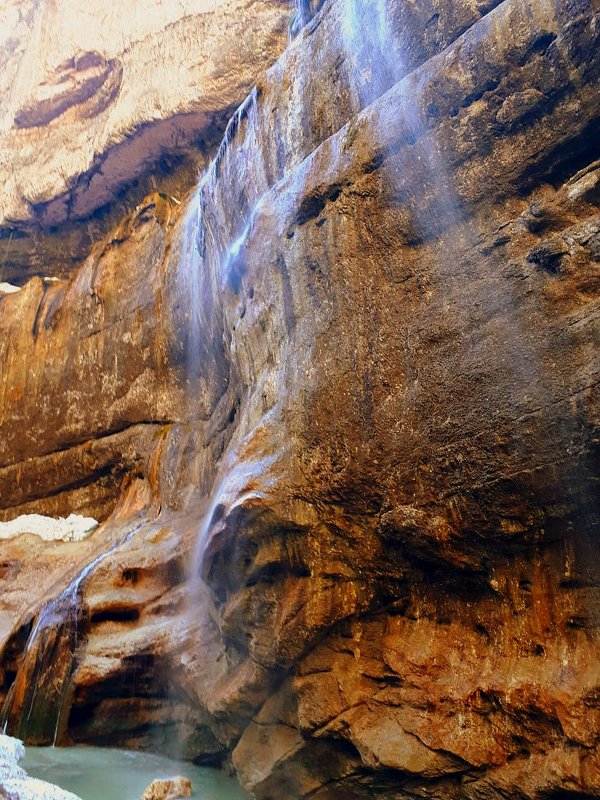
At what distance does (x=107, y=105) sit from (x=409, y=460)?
13.7 metres

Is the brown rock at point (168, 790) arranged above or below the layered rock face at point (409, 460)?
below

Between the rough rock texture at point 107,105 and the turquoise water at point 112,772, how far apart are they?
10.6 m

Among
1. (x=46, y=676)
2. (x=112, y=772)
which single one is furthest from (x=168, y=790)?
(x=46, y=676)

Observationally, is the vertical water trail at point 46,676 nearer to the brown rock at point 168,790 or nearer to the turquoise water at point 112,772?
the turquoise water at point 112,772

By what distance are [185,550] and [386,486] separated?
4198 millimetres

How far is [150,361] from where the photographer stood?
11758 mm

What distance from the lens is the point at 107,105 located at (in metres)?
15.0

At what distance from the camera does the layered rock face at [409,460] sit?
151 inches

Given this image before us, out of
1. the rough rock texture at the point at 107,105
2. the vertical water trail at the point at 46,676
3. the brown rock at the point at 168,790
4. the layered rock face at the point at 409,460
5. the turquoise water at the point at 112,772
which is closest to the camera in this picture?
the layered rock face at the point at 409,460

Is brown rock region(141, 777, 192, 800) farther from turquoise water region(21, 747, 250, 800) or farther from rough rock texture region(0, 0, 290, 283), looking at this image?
rough rock texture region(0, 0, 290, 283)

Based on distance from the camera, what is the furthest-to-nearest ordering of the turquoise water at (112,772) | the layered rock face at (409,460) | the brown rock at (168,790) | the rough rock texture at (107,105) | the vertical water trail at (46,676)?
the rough rock texture at (107,105)
the vertical water trail at (46,676)
the turquoise water at (112,772)
the brown rock at (168,790)
the layered rock face at (409,460)

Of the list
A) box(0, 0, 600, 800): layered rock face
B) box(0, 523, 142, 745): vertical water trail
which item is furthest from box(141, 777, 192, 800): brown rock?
box(0, 523, 142, 745): vertical water trail

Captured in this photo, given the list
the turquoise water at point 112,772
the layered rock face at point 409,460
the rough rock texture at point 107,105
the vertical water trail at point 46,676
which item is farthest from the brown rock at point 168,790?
the rough rock texture at point 107,105

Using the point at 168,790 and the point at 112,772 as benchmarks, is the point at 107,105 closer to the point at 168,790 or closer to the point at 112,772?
the point at 112,772
